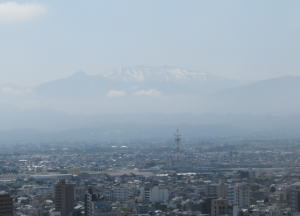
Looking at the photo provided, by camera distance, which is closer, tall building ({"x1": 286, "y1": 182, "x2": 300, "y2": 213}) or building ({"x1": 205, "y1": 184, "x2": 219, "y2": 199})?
tall building ({"x1": 286, "y1": 182, "x2": 300, "y2": 213})

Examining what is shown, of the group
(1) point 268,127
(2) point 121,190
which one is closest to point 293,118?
(1) point 268,127

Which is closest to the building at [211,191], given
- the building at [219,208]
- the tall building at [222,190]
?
the tall building at [222,190]

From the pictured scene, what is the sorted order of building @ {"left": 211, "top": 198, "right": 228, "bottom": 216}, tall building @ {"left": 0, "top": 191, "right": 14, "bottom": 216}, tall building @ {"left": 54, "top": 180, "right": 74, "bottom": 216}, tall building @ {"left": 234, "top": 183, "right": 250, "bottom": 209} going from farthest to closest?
tall building @ {"left": 234, "top": 183, "right": 250, "bottom": 209}, tall building @ {"left": 54, "top": 180, "right": 74, "bottom": 216}, building @ {"left": 211, "top": 198, "right": 228, "bottom": 216}, tall building @ {"left": 0, "top": 191, "right": 14, "bottom": 216}

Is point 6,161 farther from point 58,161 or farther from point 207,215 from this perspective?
point 207,215

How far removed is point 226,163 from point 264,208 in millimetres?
39979

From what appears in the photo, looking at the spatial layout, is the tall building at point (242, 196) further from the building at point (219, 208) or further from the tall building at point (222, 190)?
the building at point (219, 208)

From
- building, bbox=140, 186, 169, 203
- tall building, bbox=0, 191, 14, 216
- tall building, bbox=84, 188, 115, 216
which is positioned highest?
tall building, bbox=0, 191, 14, 216

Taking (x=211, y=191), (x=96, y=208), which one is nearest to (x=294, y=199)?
(x=96, y=208)

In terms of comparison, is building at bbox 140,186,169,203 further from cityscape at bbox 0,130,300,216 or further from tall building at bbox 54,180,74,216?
tall building at bbox 54,180,74,216

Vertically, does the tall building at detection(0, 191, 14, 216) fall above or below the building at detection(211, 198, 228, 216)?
above

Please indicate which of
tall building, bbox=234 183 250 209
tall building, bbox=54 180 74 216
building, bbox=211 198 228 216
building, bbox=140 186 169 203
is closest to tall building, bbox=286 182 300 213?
building, bbox=211 198 228 216

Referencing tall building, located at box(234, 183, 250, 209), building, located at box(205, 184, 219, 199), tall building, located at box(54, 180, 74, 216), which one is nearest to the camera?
tall building, located at box(54, 180, 74, 216)

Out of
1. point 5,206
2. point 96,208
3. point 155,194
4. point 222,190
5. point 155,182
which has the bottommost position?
point 155,194

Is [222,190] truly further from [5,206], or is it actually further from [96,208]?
[5,206]
